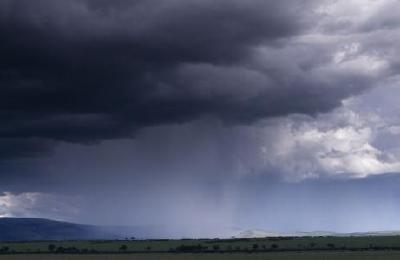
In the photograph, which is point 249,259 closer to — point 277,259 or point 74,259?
point 277,259

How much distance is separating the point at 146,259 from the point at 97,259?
17.7m

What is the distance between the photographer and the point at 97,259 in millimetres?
199500

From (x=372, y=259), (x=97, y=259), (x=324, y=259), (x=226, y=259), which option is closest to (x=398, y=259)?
(x=372, y=259)

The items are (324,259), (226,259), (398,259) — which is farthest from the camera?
(226,259)

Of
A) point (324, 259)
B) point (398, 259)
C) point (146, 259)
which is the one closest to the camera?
point (398, 259)

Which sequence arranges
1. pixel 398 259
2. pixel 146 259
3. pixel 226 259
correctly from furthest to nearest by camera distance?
pixel 146 259 → pixel 226 259 → pixel 398 259

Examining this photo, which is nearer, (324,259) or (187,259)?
(324,259)

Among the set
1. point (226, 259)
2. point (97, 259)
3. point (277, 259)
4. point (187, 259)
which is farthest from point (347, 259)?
point (97, 259)

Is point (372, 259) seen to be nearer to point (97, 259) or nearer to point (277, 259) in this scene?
point (277, 259)

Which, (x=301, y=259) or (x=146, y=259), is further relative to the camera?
(x=146, y=259)

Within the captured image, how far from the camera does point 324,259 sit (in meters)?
166

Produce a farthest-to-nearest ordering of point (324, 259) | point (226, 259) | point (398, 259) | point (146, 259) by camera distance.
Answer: point (146, 259)
point (226, 259)
point (324, 259)
point (398, 259)

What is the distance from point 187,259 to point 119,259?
2223 cm

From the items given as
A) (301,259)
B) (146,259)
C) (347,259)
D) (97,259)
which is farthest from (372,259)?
(97,259)
